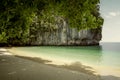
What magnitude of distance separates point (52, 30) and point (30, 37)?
7.83 metres

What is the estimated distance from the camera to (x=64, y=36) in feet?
222

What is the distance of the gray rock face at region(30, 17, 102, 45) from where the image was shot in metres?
63.3

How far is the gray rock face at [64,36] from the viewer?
63.3m

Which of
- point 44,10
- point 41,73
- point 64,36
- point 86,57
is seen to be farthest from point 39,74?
point 64,36

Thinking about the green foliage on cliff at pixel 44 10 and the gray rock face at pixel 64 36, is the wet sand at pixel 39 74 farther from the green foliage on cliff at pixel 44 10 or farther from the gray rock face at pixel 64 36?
the gray rock face at pixel 64 36

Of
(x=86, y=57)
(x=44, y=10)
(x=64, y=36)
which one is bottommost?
(x=86, y=57)

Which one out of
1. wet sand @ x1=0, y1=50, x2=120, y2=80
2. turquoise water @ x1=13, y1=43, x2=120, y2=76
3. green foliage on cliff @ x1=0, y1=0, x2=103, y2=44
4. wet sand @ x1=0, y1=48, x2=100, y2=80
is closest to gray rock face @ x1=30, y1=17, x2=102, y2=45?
turquoise water @ x1=13, y1=43, x2=120, y2=76

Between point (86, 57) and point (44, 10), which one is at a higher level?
point (44, 10)

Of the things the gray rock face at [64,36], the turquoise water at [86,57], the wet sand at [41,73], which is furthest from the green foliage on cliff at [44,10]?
the gray rock face at [64,36]

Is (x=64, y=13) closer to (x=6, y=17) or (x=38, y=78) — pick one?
(x=6, y=17)

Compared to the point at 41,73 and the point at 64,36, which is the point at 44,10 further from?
the point at 64,36

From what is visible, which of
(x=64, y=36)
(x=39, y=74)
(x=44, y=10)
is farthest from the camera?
(x=64, y=36)

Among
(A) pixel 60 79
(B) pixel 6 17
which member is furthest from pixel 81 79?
(B) pixel 6 17

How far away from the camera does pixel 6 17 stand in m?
10.6
